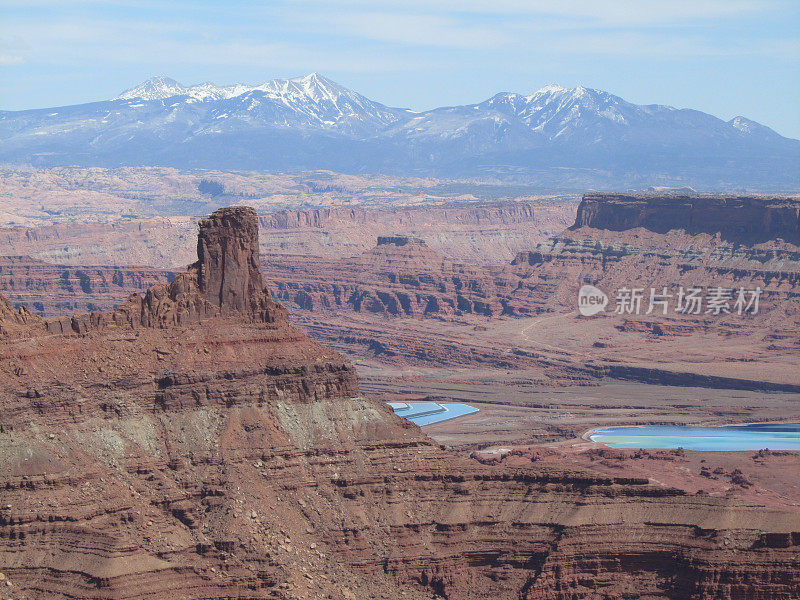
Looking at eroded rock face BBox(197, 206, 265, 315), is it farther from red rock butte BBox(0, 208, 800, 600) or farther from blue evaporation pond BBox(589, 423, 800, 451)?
blue evaporation pond BBox(589, 423, 800, 451)

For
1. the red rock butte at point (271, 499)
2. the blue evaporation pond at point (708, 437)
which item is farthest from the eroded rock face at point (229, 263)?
the blue evaporation pond at point (708, 437)

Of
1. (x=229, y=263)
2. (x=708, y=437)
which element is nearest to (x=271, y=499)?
(x=229, y=263)

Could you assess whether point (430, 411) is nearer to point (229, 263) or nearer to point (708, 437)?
point (708, 437)

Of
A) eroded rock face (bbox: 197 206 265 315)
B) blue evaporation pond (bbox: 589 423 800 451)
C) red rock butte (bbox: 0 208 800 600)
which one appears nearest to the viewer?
red rock butte (bbox: 0 208 800 600)

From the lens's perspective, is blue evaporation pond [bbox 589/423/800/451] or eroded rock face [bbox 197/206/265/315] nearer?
eroded rock face [bbox 197/206/265/315]

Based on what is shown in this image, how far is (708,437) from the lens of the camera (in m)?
149

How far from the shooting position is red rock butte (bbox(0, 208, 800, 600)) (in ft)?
232

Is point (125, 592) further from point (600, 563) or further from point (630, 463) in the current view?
point (630, 463)

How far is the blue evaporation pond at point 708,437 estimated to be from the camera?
142750mm

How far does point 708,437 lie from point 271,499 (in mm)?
82218

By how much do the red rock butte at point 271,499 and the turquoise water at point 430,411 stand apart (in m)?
66.7

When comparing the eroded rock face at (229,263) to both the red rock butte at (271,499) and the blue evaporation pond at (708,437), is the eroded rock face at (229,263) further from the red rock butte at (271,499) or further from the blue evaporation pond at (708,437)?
the blue evaporation pond at (708,437)

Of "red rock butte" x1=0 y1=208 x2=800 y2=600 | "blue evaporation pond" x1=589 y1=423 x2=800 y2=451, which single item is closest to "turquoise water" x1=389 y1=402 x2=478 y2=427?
"blue evaporation pond" x1=589 y1=423 x2=800 y2=451

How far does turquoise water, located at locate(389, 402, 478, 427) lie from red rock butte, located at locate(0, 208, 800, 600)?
66.7 meters
